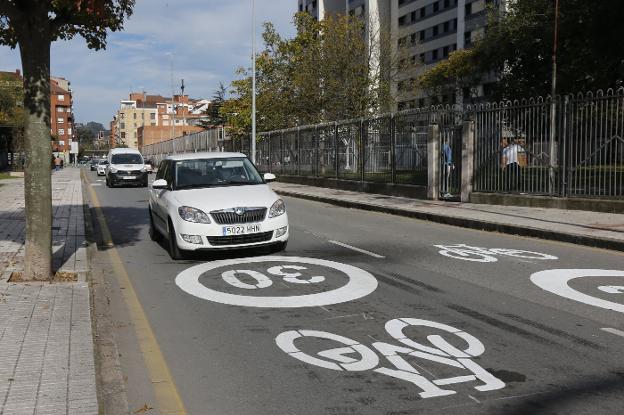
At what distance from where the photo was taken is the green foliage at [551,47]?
2420cm

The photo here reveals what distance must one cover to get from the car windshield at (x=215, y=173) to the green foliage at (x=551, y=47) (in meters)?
17.8

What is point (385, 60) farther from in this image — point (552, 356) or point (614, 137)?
point (552, 356)

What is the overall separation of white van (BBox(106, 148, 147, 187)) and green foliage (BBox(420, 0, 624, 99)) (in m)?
20.6

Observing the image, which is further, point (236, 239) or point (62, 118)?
point (62, 118)

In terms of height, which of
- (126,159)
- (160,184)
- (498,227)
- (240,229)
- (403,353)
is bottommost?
(403,353)

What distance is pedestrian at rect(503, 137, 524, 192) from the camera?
1602 centimetres

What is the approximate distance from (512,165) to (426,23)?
6887 centimetres

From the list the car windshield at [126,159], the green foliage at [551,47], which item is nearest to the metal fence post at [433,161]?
the green foliage at [551,47]

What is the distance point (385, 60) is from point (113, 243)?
1346 inches

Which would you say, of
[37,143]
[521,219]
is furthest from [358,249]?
[37,143]

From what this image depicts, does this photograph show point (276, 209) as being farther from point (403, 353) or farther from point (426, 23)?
point (426, 23)

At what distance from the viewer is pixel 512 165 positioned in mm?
16297

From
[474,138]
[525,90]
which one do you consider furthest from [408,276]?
[525,90]

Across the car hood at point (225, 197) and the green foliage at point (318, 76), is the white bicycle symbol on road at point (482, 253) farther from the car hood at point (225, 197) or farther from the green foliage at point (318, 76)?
the green foliage at point (318, 76)
